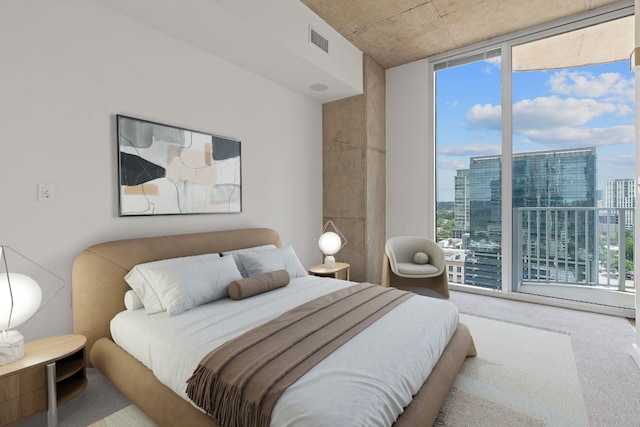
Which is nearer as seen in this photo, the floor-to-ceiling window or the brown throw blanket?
the brown throw blanket

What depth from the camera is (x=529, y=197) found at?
13.1 ft

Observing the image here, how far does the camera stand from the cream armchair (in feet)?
12.0

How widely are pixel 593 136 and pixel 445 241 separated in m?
2.06

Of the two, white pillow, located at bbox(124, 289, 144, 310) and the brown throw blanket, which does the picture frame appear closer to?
white pillow, located at bbox(124, 289, 144, 310)

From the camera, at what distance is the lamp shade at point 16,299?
1683 millimetres

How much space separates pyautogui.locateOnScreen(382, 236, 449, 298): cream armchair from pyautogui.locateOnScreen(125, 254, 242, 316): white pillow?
6.50 ft

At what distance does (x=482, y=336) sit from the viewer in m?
2.84

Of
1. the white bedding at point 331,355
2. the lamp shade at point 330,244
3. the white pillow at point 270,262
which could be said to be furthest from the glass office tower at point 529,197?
the white pillow at point 270,262

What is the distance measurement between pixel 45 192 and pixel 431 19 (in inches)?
158

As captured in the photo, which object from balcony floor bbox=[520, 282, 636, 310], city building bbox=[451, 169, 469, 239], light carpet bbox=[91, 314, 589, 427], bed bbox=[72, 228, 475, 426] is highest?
city building bbox=[451, 169, 469, 239]

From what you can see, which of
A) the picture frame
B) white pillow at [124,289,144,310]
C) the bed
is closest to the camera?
the bed

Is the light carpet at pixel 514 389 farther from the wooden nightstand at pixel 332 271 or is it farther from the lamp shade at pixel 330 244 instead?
the lamp shade at pixel 330 244

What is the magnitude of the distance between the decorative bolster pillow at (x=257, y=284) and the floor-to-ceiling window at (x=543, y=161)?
2818 mm

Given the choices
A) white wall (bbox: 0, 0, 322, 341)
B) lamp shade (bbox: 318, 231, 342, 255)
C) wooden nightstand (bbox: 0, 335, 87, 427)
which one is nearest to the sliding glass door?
lamp shade (bbox: 318, 231, 342, 255)
